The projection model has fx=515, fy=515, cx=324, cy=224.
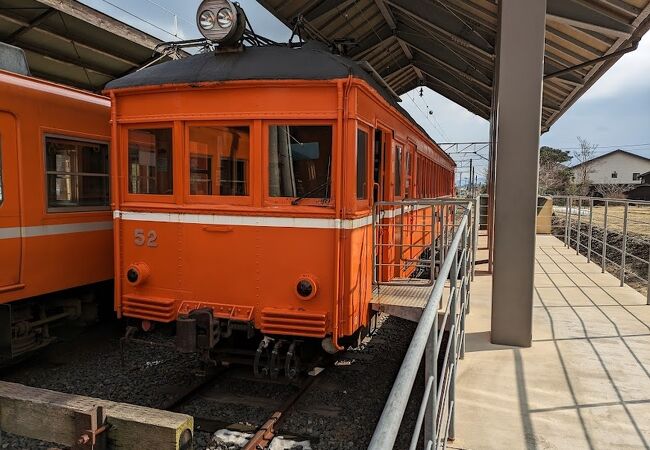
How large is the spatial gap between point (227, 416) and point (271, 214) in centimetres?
193

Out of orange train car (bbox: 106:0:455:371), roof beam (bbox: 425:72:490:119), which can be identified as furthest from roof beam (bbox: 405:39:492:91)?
orange train car (bbox: 106:0:455:371)

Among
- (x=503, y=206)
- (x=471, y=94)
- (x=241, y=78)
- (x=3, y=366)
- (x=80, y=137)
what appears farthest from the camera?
(x=471, y=94)

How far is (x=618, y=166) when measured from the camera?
2424 inches

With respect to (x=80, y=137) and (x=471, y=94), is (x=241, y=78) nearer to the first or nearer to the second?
(x=80, y=137)

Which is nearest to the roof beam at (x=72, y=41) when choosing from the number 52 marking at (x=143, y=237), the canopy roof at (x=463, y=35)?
the canopy roof at (x=463, y=35)

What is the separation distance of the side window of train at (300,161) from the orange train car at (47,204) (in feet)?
10.0

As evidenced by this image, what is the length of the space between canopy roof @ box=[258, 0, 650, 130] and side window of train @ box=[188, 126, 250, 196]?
7.37ft

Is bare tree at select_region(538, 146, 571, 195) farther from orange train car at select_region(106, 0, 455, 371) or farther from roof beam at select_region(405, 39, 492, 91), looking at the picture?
orange train car at select_region(106, 0, 455, 371)

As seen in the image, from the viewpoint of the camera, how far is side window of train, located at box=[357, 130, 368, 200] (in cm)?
480

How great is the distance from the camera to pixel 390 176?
19.2 ft

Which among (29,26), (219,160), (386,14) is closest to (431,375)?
(219,160)

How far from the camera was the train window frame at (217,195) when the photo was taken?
4694mm

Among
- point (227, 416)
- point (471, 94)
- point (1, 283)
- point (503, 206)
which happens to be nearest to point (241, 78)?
point (503, 206)

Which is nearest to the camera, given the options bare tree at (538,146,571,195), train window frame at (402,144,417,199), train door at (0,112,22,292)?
train door at (0,112,22,292)
